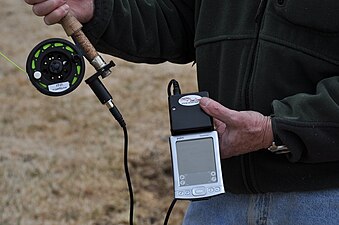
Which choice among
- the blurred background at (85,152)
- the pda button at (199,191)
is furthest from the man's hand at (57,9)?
the blurred background at (85,152)

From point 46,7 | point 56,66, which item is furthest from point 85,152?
point 46,7

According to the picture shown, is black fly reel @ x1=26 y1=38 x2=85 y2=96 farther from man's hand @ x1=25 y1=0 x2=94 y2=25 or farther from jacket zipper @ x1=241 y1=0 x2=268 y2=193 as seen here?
jacket zipper @ x1=241 y1=0 x2=268 y2=193

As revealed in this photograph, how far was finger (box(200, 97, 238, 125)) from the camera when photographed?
1.58m

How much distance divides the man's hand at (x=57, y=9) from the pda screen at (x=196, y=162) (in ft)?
1.33

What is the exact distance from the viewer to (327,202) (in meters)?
1.72

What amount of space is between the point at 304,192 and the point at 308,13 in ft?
1.38

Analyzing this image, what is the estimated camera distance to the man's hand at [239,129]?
5.21 ft

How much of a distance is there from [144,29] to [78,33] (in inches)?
10.2

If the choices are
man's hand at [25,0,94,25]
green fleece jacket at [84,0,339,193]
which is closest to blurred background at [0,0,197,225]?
green fleece jacket at [84,0,339,193]

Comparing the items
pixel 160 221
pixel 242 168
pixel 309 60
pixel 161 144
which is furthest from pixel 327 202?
pixel 161 144

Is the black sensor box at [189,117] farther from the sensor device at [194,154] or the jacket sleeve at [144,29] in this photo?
the jacket sleeve at [144,29]

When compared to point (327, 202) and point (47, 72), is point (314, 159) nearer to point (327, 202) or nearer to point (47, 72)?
point (327, 202)

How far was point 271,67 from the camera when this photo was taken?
1.68 meters

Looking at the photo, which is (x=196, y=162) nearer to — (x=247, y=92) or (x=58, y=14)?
(x=247, y=92)
